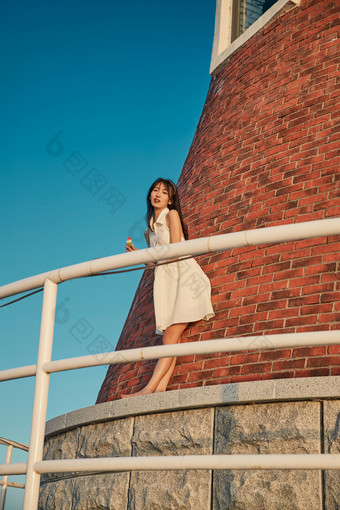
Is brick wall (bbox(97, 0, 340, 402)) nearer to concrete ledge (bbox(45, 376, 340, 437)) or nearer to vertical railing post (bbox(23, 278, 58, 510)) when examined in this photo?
concrete ledge (bbox(45, 376, 340, 437))

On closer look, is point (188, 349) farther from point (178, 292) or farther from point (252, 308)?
point (252, 308)

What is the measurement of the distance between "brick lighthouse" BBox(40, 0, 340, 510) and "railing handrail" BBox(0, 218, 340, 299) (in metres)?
1.12

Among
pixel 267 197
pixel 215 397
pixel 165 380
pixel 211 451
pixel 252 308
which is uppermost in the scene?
pixel 267 197

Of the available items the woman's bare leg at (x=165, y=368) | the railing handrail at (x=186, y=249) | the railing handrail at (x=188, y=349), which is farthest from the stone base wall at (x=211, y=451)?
the railing handrail at (x=186, y=249)

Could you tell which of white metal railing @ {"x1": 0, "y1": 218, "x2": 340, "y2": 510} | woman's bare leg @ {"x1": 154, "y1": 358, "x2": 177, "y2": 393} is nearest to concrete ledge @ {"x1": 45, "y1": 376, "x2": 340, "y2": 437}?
woman's bare leg @ {"x1": 154, "y1": 358, "x2": 177, "y2": 393}

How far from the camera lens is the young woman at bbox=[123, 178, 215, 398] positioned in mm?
4238

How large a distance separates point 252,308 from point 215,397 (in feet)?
3.44

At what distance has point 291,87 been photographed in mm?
5465

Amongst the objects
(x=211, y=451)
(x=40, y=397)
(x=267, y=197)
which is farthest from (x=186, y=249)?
(x=267, y=197)

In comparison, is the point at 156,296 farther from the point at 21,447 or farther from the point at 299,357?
the point at 21,447

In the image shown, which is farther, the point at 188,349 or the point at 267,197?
the point at 267,197

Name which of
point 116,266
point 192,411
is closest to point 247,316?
point 192,411

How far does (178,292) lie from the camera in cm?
425

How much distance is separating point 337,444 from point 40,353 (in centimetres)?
146
